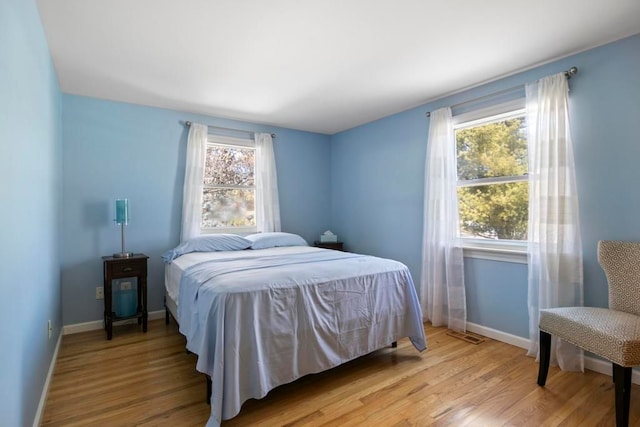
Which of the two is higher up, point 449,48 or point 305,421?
point 449,48

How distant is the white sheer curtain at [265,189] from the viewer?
413cm

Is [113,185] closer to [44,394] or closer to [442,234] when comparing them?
[44,394]

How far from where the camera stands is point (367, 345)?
2338 millimetres

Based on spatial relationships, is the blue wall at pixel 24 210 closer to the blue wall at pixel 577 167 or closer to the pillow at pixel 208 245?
the pillow at pixel 208 245

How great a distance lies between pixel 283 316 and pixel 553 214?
2161mm

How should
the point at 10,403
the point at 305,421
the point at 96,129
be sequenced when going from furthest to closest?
1. the point at 96,129
2. the point at 305,421
3. the point at 10,403

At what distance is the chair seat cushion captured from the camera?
1647 millimetres

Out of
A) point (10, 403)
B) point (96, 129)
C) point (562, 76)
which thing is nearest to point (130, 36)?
point (96, 129)

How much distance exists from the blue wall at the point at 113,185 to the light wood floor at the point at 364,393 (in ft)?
2.60

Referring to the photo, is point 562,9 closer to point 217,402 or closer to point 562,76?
point 562,76

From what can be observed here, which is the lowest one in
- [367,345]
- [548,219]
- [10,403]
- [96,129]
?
[367,345]

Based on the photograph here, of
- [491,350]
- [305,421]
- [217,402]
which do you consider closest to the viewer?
Answer: [217,402]

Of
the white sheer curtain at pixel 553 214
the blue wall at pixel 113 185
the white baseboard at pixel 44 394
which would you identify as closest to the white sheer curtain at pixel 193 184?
the blue wall at pixel 113 185

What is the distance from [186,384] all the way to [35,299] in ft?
3.42
